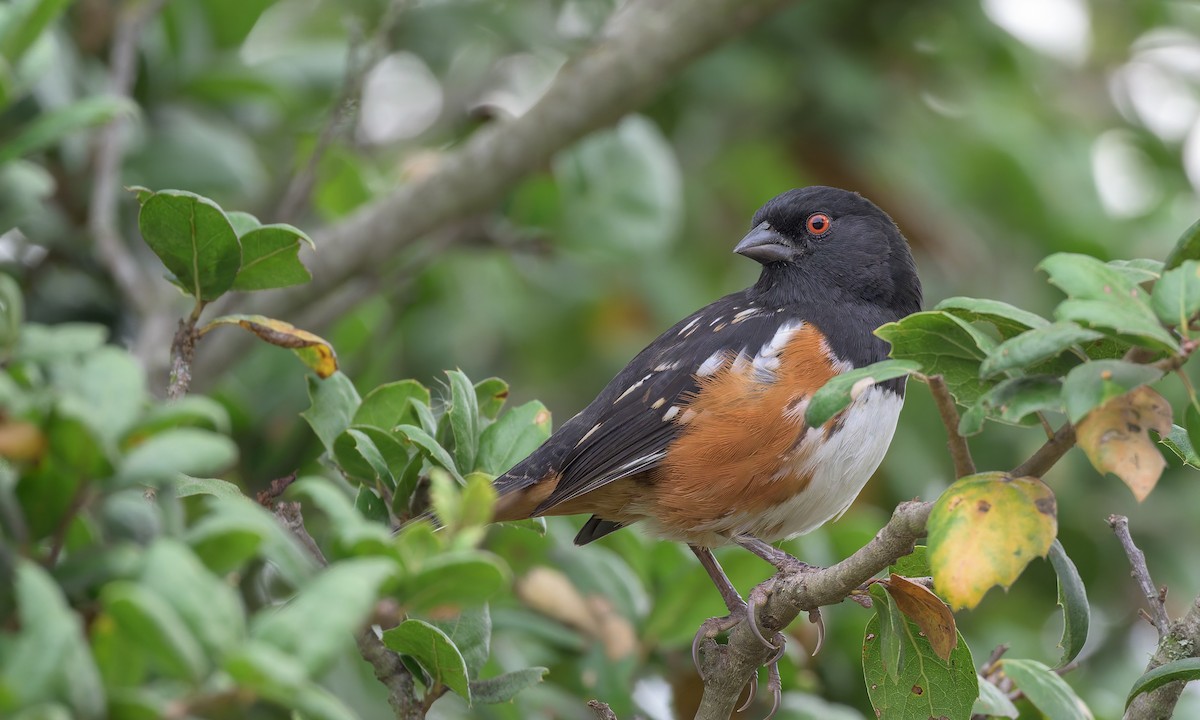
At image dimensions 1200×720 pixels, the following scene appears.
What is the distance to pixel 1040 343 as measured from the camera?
1340 mm

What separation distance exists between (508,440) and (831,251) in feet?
4.92

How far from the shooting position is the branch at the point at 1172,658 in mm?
1733

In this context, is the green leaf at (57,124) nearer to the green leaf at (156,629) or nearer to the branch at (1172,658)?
the green leaf at (156,629)

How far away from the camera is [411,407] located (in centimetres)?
206

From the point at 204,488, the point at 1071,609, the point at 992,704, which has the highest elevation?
the point at 204,488

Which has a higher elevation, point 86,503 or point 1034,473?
point 86,503

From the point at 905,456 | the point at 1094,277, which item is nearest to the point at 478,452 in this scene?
the point at 1094,277

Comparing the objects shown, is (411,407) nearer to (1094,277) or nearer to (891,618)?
(891,618)

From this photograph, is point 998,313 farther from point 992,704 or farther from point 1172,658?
point 992,704

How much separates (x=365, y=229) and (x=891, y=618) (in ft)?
5.65

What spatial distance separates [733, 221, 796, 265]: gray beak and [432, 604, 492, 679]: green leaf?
1.54 metres

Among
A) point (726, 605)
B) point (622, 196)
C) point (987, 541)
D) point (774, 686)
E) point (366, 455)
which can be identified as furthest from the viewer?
point (622, 196)

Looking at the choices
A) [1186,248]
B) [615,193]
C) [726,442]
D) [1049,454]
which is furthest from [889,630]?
[615,193]

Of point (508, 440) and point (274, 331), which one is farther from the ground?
point (274, 331)
